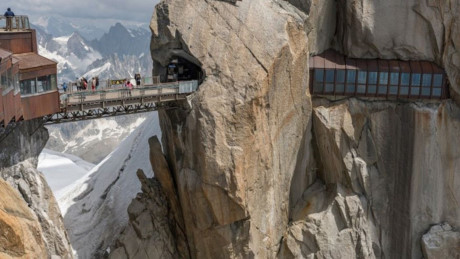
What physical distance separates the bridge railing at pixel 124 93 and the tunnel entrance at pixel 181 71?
6.69 feet

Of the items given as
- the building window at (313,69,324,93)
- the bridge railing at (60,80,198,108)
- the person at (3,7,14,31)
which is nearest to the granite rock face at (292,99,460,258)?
the building window at (313,69,324,93)

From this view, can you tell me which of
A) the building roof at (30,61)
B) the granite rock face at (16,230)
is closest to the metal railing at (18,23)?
the building roof at (30,61)

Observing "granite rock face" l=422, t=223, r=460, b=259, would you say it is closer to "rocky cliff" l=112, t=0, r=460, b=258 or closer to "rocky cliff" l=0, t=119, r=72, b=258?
"rocky cliff" l=112, t=0, r=460, b=258

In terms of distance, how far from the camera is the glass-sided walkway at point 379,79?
133ft

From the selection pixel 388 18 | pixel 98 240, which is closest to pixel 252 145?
pixel 388 18

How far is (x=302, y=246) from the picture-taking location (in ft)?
131

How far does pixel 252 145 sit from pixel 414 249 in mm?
17377

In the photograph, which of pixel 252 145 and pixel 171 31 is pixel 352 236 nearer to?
pixel 252 145

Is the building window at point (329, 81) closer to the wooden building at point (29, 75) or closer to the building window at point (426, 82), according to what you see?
the building window at point (426, 82)

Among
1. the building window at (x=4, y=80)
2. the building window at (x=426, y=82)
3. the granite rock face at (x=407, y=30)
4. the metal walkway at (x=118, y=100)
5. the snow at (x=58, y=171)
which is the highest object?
the granite rock face at (x=407, y=30)

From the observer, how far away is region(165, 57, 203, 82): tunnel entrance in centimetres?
3838

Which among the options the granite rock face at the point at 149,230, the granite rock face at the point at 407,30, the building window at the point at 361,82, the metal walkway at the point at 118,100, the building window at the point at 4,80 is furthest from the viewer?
the building window at the point at 361,82

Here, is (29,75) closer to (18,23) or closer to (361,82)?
(18,23)

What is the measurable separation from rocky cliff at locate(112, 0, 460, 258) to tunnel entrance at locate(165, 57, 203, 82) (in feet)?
3.23
